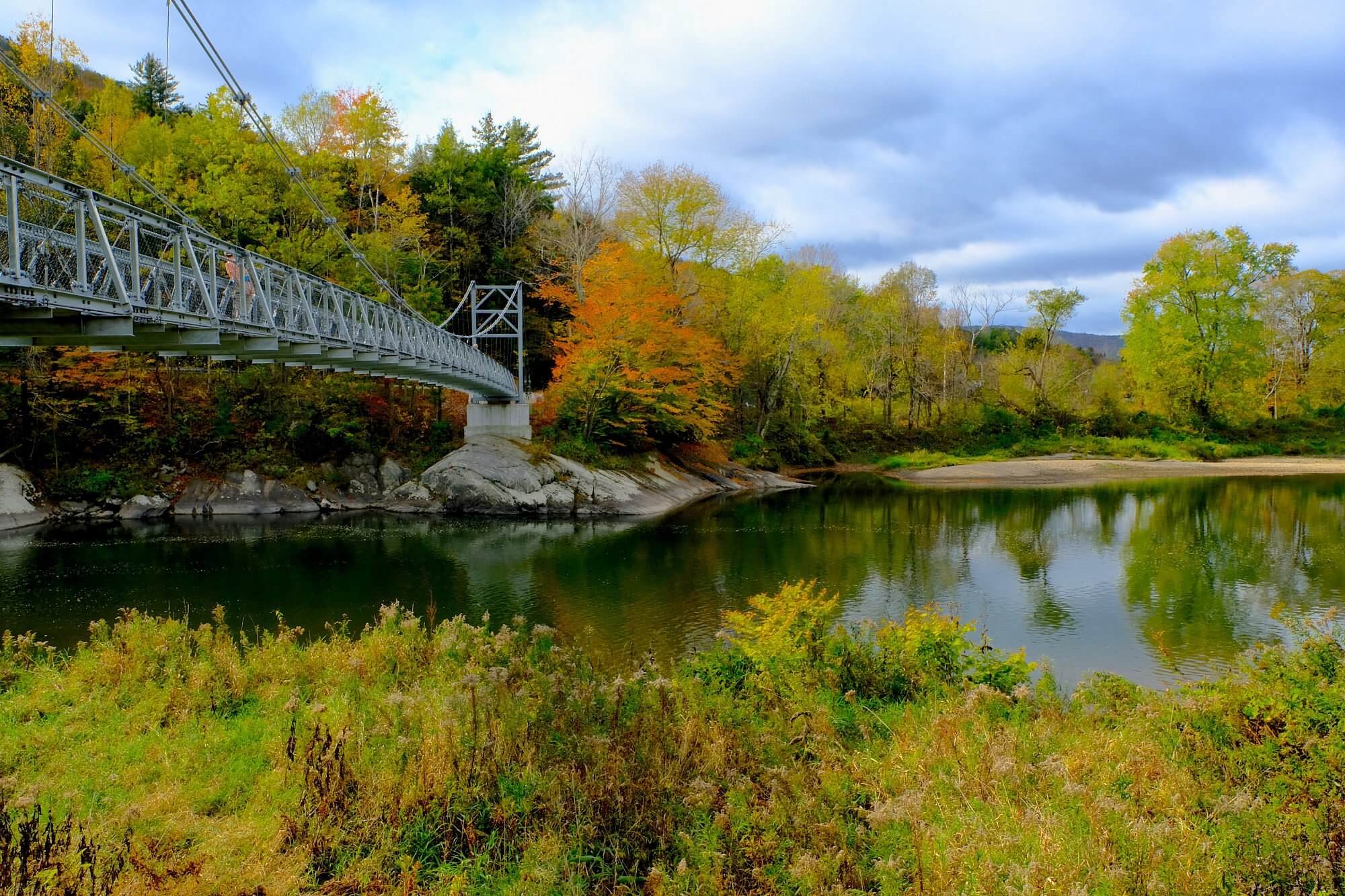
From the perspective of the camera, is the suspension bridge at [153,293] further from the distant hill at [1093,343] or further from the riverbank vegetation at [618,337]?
the distant hill at [1093,343]

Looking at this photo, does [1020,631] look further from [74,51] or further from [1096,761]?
[74,51]

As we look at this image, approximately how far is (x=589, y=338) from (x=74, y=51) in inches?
764

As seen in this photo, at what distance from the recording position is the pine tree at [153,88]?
45875 mm

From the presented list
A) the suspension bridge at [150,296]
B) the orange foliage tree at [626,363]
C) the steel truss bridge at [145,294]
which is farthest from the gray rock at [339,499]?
the orange foliage tree at [626,363]

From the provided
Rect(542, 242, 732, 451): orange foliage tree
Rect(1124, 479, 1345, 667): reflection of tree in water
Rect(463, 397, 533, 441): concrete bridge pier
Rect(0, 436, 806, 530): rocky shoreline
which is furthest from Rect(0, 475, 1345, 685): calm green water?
Rect(463, 397, 533, 441): concrete bridge pier

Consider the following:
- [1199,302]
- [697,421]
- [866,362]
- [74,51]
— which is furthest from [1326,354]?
[74,51]

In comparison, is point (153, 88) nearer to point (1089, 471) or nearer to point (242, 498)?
point (242, 498)

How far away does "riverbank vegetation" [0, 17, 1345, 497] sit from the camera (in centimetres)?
2630

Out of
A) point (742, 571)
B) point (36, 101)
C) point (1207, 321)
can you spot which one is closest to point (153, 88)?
point (36, 101)

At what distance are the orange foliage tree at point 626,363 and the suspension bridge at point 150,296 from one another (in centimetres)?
715

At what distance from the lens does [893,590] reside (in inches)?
559

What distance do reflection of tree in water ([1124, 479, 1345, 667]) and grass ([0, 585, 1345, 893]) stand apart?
3.34 metres

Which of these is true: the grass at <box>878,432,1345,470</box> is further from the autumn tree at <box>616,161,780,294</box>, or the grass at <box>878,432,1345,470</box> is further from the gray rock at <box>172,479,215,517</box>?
the gray rock at <box>172,479,215,517</box>

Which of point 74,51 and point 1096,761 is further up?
point 74,51
